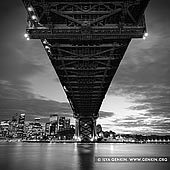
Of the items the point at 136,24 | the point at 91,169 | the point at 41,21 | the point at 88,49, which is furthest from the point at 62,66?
the point at 91,169

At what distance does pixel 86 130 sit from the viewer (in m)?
103

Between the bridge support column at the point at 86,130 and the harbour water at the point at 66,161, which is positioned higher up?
the bridge support column at the point at 86,130

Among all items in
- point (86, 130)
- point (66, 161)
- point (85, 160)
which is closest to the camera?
point (66, 161)

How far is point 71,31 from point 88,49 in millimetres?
9468

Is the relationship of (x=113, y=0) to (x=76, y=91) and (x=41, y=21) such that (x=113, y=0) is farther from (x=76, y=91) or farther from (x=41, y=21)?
(x=76, y=91)

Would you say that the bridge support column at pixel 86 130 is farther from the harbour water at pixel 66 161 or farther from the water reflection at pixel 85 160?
the water reflection at pixel 85 160

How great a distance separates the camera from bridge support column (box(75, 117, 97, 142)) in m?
93.8

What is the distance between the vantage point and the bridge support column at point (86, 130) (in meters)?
93.8

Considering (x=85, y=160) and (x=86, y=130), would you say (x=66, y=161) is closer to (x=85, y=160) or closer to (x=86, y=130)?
(x=85, y=160)

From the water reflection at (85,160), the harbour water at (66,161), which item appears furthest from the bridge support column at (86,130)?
the water reflection at (85,160)

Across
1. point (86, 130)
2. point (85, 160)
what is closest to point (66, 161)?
point (85, 160)

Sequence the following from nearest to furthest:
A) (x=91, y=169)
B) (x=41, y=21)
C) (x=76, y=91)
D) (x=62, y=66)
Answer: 1. (x=91, y=169)
2. (x=41, y=21)
3. (x=62, y=66)
4. (x=76, y=91)

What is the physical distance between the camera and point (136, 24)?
53.5 feet

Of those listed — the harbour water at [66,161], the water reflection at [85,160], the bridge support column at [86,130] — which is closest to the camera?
the harbour water at [66,161]
